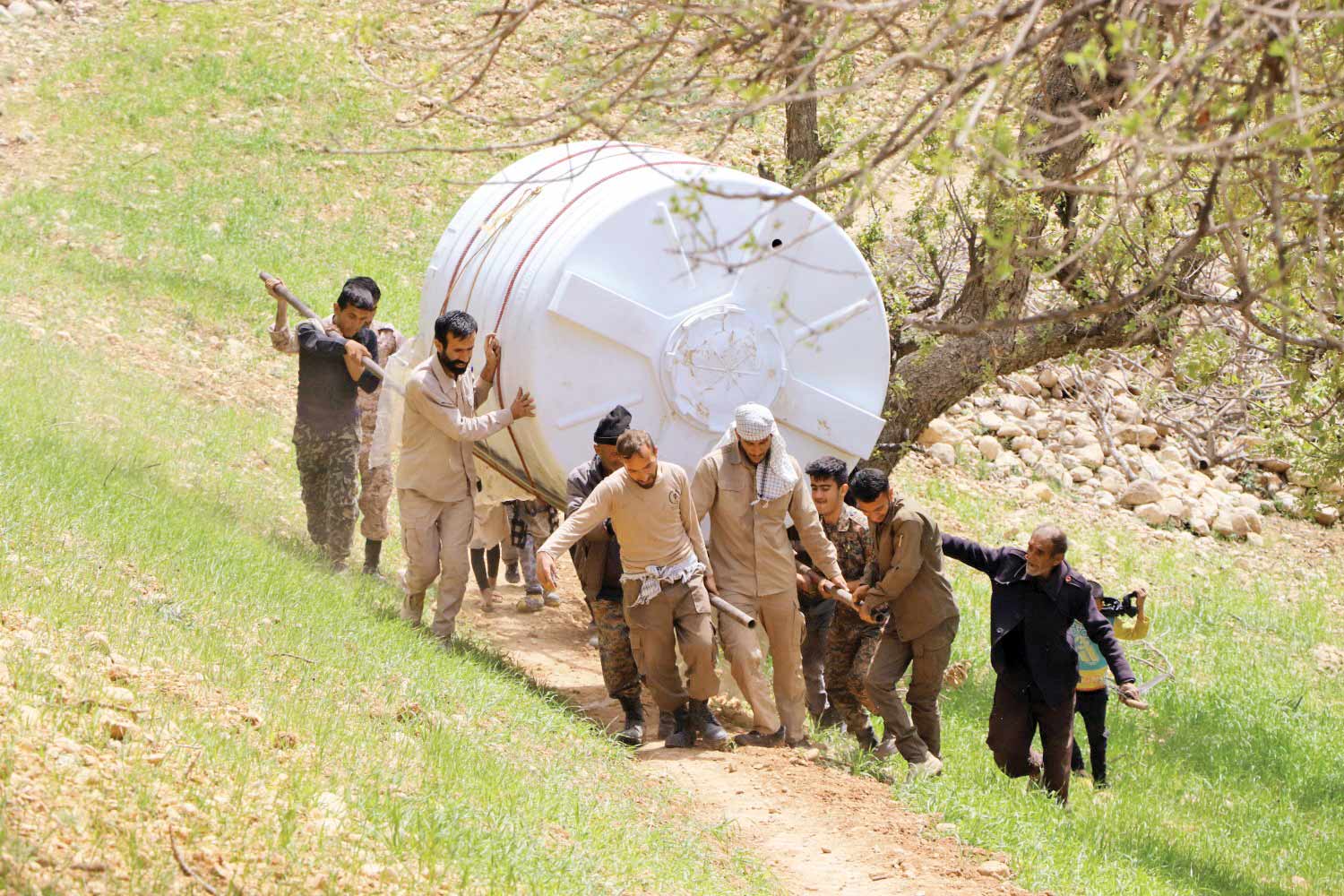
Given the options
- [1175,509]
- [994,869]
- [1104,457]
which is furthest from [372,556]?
[1104,457]

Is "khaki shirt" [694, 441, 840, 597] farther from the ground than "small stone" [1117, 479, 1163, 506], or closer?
closer

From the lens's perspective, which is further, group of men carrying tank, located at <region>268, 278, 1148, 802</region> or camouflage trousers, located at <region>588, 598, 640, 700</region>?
camouflage trousers, located at <region>588, 598, 640, 700</region>

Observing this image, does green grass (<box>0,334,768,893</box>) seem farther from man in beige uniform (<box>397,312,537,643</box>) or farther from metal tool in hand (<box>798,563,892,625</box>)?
metal tool in hand (<box>798,563,892,625</box>)

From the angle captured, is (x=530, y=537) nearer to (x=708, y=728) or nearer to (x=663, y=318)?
(x=663, y=318)

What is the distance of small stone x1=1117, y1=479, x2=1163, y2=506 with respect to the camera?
14906mm

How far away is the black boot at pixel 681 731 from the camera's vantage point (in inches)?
269

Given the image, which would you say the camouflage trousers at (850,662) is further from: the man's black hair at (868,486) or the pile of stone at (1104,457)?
the pile of stone at (1104,457)

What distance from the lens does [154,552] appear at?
6609mm

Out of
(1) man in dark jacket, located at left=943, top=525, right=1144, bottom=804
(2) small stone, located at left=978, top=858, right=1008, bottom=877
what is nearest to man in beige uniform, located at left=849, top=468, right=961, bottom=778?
(1) man in dark jacket, located at left=943, top=525, right=1144, bottom=804

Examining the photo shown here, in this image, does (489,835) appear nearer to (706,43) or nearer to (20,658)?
(20,658)

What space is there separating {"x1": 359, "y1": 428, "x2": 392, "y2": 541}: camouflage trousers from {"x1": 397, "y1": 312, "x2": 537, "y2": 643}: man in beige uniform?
123cm

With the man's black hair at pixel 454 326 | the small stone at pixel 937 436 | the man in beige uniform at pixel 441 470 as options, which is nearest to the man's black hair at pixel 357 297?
A: the man in beige uniform at pixel 441 470

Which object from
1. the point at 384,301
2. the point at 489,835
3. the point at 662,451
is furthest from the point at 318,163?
the point at 489,835

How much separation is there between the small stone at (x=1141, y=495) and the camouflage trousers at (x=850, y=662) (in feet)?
28.5
